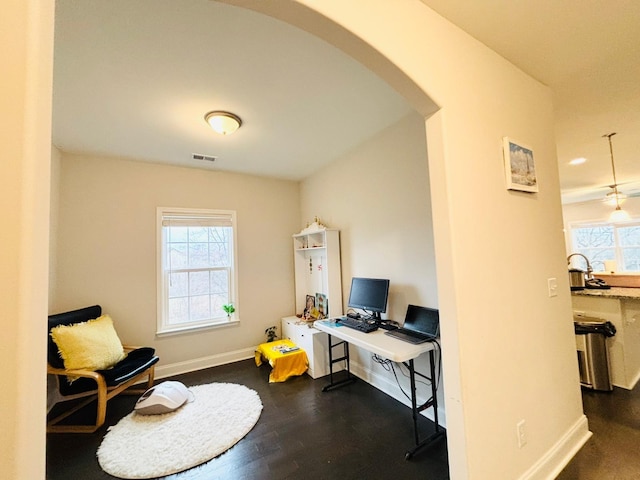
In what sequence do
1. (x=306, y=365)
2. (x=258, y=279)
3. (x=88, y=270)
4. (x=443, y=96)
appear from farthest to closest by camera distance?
Result: (x=258, y=279), (x=306, y=365), (x=88, y=270), (x=443, y=96)

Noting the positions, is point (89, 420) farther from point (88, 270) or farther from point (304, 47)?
point (304, 47)

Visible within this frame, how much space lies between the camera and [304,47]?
1.62 m

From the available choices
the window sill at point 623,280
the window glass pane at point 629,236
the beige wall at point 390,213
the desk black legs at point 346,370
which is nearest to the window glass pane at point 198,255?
the beige wall at point 390,213

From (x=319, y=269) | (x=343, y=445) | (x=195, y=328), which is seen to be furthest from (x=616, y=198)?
(x=195, y=328)

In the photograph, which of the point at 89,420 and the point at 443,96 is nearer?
the point at 443,96

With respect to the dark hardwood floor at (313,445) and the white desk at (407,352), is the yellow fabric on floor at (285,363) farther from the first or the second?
the white desk at (407,352)

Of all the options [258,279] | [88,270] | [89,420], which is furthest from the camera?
[258,279]

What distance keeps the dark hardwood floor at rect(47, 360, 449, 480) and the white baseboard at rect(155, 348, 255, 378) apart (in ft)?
1.61

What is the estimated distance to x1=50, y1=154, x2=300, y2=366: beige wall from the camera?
9.85ft

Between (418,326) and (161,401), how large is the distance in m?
2.43

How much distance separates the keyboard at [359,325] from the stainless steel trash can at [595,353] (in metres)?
2.08

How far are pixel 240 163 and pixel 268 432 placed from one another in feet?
9.83

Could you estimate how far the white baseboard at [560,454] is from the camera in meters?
1.57

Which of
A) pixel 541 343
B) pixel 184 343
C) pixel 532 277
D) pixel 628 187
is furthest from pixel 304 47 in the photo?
pixel 628 187
